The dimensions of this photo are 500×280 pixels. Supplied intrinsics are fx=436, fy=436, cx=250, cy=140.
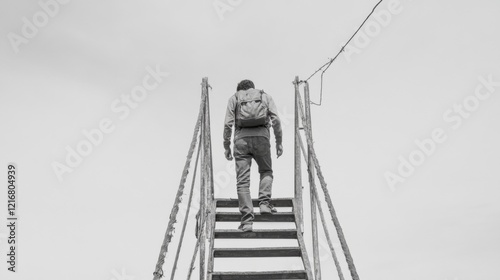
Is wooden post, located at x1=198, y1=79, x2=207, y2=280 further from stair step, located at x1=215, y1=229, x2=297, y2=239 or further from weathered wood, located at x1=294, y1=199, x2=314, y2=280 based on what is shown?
weathered wood, located at x1=294, y1=199, x2=314, y2=280

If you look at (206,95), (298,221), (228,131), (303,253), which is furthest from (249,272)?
(206,95)

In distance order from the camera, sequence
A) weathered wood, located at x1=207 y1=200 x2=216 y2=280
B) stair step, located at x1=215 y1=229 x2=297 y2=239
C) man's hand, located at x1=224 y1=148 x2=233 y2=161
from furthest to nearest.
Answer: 1. man's hand, located at x1=224 y1=148 x2=233 y2=161
2. stair step, located at x1=215 y1=229 x2=297 y2=239
3. weathered wood, located at x1=207 y1=200 x2=216 y2=280

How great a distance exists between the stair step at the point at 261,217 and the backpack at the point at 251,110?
1.09 metres

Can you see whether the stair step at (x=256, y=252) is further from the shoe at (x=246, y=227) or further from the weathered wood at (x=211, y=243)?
the shoe at (x=246, y=227)

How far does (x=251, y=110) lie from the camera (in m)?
5.21

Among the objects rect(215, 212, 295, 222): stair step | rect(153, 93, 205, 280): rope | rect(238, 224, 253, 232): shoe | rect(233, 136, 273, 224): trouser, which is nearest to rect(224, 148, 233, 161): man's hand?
rect(233, 136, 273, 224): trouser

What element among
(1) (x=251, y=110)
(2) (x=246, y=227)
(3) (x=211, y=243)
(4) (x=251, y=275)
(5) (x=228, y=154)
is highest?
(1) (x=251, y=110)

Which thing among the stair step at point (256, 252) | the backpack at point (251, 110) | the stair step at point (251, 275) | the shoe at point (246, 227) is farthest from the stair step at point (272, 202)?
the stair step at point (251, 275)

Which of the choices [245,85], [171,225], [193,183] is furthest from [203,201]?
[171,225]

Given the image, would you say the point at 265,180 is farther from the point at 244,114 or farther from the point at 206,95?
the point at 206,95

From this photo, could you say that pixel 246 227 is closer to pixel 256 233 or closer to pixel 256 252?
pixel 256 233

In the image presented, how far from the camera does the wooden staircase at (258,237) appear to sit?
159 inches

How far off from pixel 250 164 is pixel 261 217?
2.13ft

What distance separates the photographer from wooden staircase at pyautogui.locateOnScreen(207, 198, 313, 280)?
4.04m
